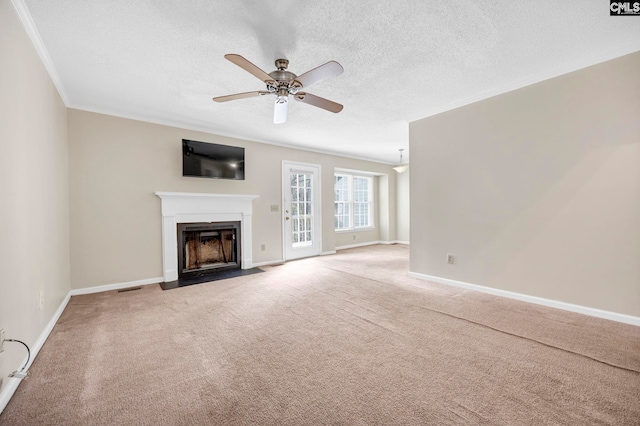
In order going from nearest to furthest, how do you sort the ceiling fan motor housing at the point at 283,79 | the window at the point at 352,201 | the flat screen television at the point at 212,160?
the ceiling fan motor housing at the point at 283,79 < the flat screen television at the point at 212,160 < the window at the point at 352,201

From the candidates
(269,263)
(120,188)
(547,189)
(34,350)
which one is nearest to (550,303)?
(547,189)

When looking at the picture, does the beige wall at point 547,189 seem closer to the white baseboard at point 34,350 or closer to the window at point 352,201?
the window at point 352,201

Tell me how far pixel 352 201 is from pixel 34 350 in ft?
20.9

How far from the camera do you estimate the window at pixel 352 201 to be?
7105 mm

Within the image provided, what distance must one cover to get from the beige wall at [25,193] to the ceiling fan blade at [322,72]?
73.5 inches

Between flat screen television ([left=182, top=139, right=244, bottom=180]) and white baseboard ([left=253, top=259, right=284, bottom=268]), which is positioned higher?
flat screen television ([left=182, top=139, right=244, bottom=180])

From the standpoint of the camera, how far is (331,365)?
1.78 meters

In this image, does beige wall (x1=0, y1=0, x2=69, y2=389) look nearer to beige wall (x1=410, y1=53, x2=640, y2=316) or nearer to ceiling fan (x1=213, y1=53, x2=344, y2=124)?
ceiling fan (x1=213, y1=53, x2=344, y2=124)

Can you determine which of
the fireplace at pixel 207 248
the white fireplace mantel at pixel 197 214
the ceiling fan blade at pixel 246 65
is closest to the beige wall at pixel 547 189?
the ceiling fan blade at pixel 246 65

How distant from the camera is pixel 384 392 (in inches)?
59.4

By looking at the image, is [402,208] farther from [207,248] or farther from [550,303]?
[207,248]

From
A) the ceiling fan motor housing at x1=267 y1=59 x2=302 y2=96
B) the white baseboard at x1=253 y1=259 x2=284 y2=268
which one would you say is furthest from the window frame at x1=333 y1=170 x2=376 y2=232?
the ceiling fan motor housing at x1=267 y1=59 x2=302 y2=96

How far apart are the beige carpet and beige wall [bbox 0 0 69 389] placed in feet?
1.31

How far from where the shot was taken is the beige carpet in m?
1.36
